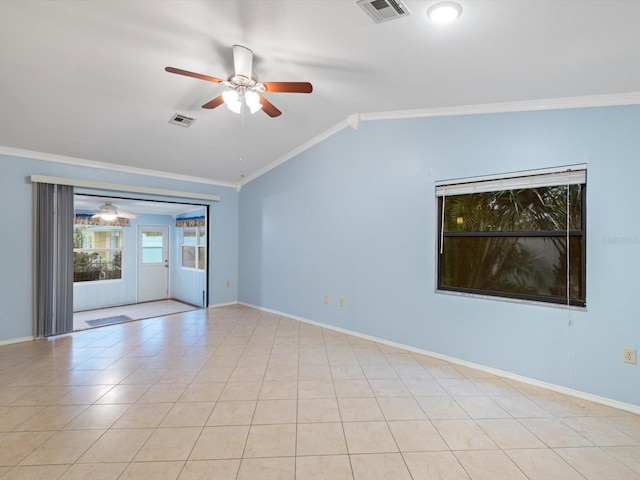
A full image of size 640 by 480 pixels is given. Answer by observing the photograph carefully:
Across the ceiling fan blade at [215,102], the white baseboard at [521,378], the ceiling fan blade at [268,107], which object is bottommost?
the white baseboard at [521,378]

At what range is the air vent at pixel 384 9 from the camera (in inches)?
72.0

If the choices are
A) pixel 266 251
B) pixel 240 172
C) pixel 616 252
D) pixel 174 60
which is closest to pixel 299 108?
pixel 174 60

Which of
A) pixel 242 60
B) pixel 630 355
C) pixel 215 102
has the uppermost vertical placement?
pixel 242 60

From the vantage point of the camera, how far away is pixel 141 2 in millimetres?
1877

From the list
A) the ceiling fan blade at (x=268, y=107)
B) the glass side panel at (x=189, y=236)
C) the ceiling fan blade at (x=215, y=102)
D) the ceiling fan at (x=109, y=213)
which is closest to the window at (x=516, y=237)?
the ceiling fan blade at (x=268, y=107)

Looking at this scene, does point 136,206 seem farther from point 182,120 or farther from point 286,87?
point 286,87

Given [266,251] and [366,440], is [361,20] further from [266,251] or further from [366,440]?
[266,251]

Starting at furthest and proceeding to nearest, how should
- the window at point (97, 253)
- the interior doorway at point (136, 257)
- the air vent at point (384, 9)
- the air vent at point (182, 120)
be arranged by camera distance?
the window at point (97, 253)
the interior doorway at point (136, 257)
the air vent at point (182, 120)
the air vent at point (384, 9)

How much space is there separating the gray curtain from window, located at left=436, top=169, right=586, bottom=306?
195 inches

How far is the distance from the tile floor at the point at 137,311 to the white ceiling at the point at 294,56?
3581 millimetres

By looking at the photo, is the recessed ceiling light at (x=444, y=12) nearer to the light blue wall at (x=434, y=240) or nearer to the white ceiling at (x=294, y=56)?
the white ceiling at (x=294, y=56)

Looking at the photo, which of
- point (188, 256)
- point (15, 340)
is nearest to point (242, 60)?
point (15, 340)

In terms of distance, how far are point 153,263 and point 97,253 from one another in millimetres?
1181

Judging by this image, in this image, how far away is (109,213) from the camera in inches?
246
